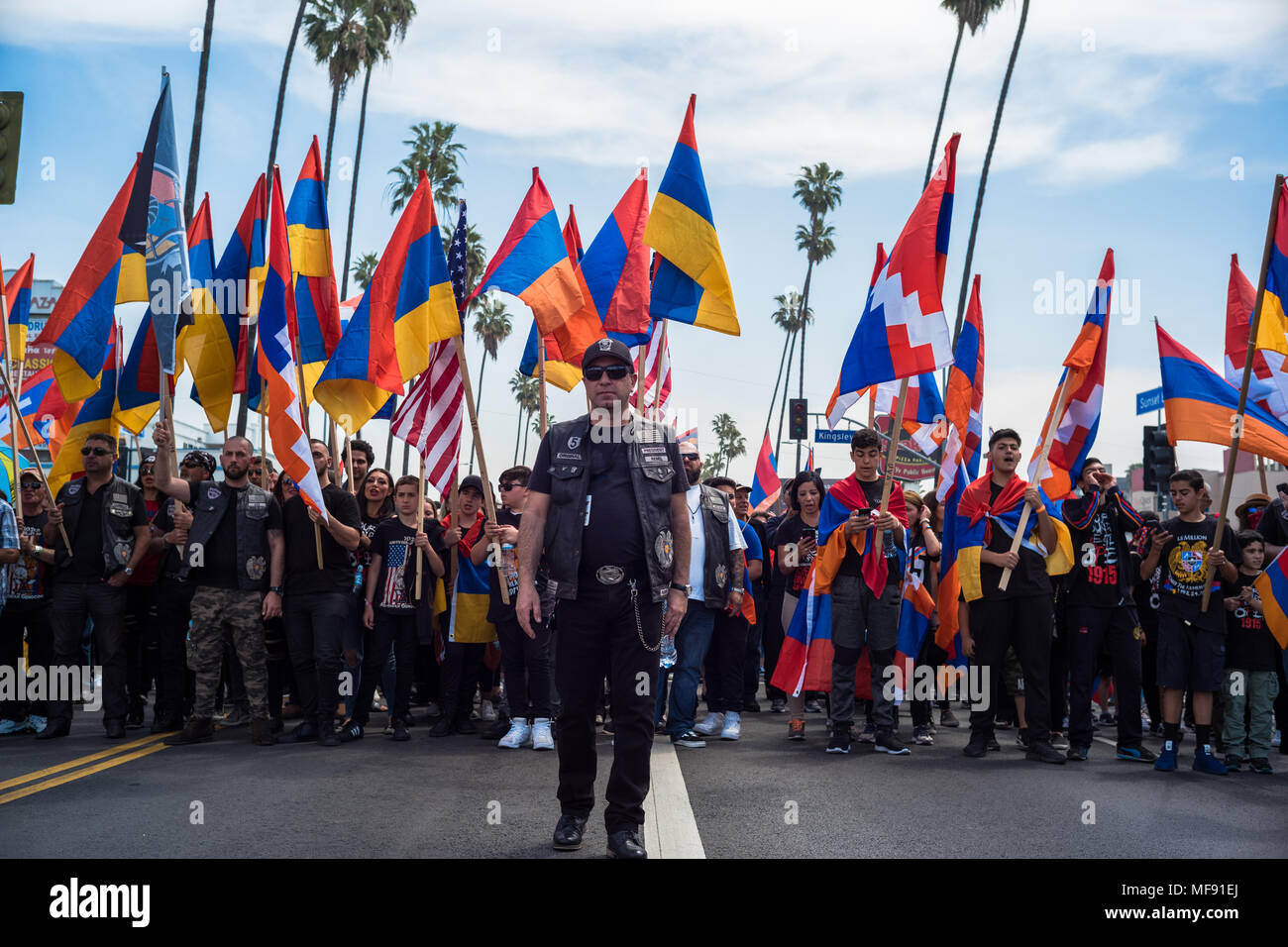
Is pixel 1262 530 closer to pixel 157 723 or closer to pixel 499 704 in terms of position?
pixel 499 704

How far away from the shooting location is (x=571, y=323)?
1008cm

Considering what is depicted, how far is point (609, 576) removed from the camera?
5.35 m

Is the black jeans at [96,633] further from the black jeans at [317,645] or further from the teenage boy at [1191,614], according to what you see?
the teenage boy at [1191,614]

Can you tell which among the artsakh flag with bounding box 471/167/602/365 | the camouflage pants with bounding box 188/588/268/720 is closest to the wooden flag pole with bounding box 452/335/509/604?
the artsakh flag with bounding box 471/167/602/365

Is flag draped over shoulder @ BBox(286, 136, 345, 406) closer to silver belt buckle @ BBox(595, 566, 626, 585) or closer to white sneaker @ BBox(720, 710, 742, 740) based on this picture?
white sneaker @ BBox(720, 710, 742, 740)

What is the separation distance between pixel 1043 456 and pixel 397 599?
531 cm

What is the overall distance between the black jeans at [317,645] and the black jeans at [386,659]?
0.87 feet

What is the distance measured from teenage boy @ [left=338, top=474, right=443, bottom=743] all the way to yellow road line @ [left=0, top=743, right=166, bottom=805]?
1.52 m

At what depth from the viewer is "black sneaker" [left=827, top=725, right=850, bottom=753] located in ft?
29.3

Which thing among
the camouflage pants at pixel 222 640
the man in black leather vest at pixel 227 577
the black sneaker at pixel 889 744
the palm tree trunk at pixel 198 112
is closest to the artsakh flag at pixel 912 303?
the black sneaker at pixel 889 744

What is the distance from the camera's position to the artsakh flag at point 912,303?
8.85 meters

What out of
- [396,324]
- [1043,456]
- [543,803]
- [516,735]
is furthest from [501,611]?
[1043,456]
